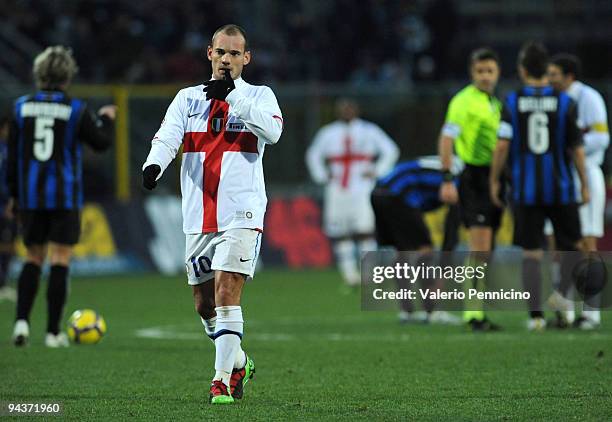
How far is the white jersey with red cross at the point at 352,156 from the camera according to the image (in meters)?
18.0

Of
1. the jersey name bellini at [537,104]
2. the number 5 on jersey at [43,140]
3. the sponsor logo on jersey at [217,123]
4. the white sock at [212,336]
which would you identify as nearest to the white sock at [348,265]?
the jersey name bellini at [537,104]

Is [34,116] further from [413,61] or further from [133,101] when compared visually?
[413,61]

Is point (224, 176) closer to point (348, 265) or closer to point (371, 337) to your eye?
point (371, 337)

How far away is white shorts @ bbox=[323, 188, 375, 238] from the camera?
18.4 m

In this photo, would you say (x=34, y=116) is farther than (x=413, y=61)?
No

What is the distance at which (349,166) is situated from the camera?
18.3 meters

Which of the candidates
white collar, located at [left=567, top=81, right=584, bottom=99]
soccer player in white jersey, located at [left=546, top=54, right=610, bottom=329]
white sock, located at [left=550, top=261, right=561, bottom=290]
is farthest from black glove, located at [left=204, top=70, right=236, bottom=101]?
white sock, located at [left=550, top=261, right=561, bottom=290]

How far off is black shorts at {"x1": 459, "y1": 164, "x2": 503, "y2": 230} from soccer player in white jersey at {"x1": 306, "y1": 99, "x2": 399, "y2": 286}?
6.48 metres

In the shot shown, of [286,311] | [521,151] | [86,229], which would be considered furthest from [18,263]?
[521,151]

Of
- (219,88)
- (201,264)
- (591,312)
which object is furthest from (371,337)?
(219,88)

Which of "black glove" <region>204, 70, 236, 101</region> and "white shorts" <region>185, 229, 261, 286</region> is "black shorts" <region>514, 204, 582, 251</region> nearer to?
"white shorts" <region>185, 229, 261, 286</region>

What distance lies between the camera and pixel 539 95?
1093 centimetres

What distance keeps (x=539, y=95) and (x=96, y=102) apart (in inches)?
404

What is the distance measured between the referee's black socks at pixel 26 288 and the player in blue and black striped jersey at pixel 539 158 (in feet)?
12.5
